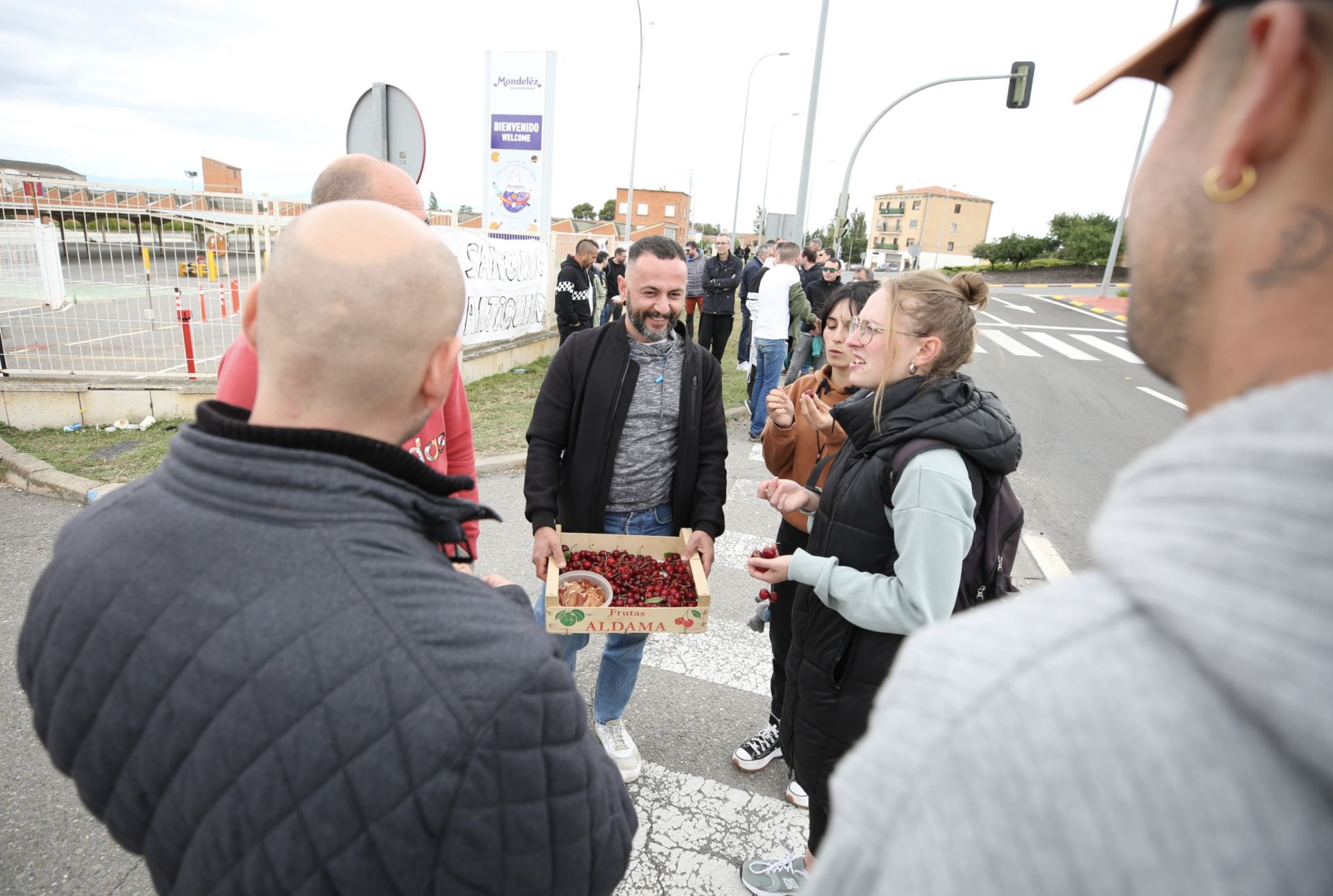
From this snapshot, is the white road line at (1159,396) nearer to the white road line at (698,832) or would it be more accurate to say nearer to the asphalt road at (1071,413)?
the asphalt road at (1071,413)

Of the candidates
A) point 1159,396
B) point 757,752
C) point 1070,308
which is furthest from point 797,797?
point 1070,308

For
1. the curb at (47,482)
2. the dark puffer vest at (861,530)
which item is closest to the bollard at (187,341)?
the curb at (47,482)

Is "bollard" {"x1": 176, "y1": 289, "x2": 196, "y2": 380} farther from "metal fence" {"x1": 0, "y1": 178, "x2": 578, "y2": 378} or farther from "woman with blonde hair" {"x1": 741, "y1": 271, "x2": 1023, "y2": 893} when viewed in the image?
"woman with blonde hair" {"x1": 741, "y1": 271, "x2": 1023, "y2": 893}

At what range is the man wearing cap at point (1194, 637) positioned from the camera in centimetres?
48

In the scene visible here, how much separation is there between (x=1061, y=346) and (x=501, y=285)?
1469 centimetres

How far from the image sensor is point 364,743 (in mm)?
974

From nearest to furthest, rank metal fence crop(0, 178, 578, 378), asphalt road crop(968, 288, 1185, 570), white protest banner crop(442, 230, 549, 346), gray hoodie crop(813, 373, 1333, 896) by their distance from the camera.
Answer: gray hoodie crop(813, 373, 1333, 896), asphalt road crop(968, 288, 1185, 570), metal fence crop(0, 178, 578, 378), white protest banner crop(442, 230, 549, 346)

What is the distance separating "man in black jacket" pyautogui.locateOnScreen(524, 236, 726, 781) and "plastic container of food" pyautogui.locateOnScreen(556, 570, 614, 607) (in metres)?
0.07

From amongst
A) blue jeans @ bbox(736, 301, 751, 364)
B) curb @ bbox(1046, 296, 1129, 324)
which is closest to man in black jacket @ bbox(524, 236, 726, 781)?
blue jeans @ bbox(736, 301, 751, 364)

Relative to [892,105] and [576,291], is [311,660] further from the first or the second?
[892,105]

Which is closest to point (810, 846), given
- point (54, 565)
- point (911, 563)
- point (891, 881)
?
point (911, 563)

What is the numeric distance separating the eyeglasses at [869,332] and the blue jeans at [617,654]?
1296mm

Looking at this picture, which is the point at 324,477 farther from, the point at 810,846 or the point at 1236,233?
the point at 810,846

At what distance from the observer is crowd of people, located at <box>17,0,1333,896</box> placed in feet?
1.62
